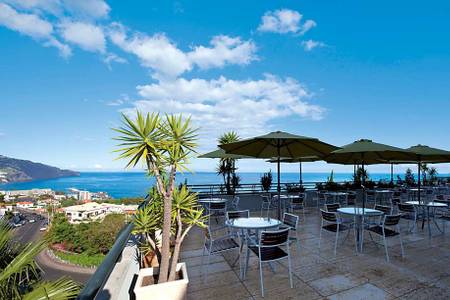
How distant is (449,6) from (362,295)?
43.2 feet

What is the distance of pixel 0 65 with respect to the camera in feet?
54.6

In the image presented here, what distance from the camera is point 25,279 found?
4.75 feet

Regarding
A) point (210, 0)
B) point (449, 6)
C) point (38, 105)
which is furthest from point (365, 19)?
point (38, 105)

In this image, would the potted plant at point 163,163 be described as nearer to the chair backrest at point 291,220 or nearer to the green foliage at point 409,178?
the chair backrest at point 291,220

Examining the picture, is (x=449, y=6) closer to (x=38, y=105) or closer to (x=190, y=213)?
(x=190, y=213)

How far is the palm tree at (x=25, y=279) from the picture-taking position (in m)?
1.27

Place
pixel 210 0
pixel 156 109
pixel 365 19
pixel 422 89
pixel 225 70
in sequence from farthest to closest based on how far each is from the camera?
pixel 422 89, pixel 225 70, pixel 365 19, pixel 210 0, pixel 156 109

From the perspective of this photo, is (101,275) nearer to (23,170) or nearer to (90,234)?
(90,234)

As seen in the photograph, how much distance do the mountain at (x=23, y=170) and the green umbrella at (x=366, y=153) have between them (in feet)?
233

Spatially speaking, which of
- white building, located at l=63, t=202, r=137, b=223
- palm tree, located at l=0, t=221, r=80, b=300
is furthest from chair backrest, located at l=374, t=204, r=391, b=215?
white building, located at l=63, t=202, r=137, b=223

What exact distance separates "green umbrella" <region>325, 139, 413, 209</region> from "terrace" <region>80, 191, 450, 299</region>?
3.76ft

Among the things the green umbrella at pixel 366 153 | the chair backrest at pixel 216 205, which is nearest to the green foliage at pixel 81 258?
the chair backrest at pixel 216 205

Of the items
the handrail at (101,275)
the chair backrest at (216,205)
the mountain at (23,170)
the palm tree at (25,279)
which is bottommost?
the mountain at (23,170)

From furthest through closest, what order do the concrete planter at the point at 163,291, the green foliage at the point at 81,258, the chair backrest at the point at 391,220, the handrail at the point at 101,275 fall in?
the green foliage at the point at 81,258, the chair backrest at the point at 391,220, the concrete planter at the point at 163,291, the handrail at the point at 101,275
